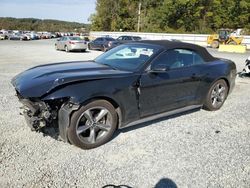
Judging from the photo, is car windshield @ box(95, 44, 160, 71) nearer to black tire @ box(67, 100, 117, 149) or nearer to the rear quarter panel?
black tire @ box(67, 100, 117, 149)

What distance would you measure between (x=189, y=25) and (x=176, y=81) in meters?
50.8

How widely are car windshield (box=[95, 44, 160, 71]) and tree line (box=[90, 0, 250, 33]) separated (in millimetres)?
42745

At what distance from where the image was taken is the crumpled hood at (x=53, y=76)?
378 cm

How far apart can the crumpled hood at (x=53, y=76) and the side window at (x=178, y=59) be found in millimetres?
792

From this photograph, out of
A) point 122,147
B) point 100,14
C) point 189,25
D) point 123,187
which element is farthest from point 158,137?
point 100,14

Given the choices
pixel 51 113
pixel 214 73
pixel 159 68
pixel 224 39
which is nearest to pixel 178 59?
pixel 159 68

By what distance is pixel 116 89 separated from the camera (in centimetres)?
409

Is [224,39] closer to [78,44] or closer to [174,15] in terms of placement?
[78,44]

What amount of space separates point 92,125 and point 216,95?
123 inches

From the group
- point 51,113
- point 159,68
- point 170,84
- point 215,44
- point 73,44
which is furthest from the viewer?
point 215,44

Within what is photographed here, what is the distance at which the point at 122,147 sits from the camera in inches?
161

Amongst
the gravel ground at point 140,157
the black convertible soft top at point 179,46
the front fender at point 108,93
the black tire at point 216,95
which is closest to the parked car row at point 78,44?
the black tire at point 216,95

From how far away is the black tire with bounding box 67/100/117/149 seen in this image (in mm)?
3818

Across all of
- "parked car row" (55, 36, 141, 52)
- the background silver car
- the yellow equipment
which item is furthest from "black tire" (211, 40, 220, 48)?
the background silver car
